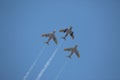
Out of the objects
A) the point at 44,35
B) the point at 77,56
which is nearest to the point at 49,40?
the point at 44,35

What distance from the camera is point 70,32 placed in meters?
157

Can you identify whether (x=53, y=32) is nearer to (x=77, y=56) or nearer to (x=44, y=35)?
(x=44, y=35)

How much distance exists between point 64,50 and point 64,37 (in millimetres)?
7737

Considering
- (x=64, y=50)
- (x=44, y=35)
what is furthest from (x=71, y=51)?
(x=44, y=35)

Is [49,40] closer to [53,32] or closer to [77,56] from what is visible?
[53,32]

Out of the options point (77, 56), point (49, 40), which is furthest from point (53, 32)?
point (77, 56)

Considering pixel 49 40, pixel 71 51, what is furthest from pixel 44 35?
pixel 71 51

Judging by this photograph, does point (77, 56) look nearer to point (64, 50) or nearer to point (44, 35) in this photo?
point (64, 50)

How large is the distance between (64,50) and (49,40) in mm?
7739

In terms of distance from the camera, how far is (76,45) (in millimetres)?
160875

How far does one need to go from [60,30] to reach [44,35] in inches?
292

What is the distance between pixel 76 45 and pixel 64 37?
8201mm

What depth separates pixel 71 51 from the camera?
161125 mm

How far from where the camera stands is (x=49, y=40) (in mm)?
158500
